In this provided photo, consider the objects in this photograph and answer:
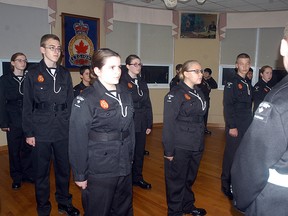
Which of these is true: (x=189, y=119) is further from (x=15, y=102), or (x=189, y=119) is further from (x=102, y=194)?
(x=15, y=102)

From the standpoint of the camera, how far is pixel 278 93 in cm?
117

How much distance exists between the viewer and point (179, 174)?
2.73m

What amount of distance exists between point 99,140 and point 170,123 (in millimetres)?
877

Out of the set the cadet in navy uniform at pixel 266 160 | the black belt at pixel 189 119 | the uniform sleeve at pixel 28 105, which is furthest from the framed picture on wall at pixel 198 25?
the cadet in navy uniform at pixel 266 160

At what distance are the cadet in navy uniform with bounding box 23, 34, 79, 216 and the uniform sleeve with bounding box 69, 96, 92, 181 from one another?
0.81 m

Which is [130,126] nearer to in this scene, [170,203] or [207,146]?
[170,203]

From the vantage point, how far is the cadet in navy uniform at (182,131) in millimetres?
2676

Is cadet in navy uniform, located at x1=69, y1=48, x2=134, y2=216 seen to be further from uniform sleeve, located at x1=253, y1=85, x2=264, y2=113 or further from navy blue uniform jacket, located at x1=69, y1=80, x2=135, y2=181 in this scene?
uniform sleeve, located at x1=253, y1=85, x2=264, y2=113

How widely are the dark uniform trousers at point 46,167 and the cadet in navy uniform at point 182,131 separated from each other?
1.08 metres

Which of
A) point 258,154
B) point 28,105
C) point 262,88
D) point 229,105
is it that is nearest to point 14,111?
point 28,105

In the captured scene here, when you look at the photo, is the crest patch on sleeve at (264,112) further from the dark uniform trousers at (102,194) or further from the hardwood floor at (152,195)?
the hardwood floor at (152,195)

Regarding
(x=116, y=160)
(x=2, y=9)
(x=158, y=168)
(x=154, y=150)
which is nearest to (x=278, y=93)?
(x=116, y=160)

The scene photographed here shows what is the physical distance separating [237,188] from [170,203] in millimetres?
1613

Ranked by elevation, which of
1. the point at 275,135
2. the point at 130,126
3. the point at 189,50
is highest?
the point at 189,50
